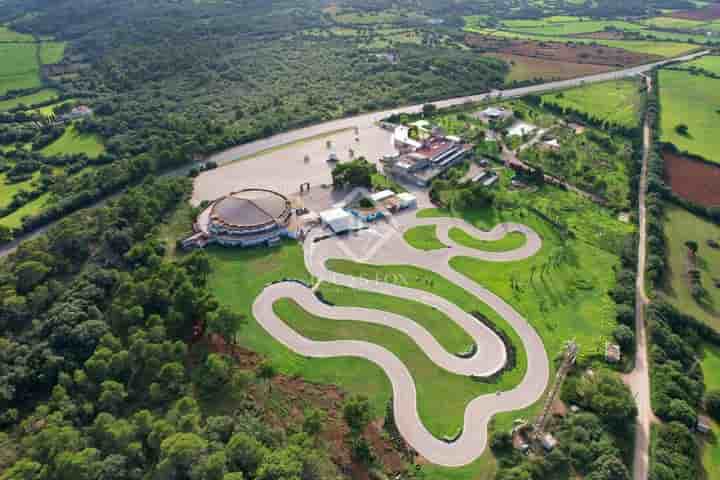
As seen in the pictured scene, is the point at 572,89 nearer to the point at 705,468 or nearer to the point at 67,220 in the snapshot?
the point at 705,468

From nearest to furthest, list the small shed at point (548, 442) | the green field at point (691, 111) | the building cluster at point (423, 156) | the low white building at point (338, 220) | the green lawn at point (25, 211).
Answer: the small shed at point (548, 442) < the low white building at point (338, 220) < the green lawn at point (25, 211) < the building cluster at point (423, 156) < the green field at point (691, 111)

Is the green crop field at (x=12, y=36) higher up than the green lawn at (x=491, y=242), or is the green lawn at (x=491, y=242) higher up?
the green crop field at (x=12, y=36)

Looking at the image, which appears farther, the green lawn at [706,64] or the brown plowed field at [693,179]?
the green lawn at [706,64]

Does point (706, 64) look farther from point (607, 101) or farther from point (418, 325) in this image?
point (418, 325)

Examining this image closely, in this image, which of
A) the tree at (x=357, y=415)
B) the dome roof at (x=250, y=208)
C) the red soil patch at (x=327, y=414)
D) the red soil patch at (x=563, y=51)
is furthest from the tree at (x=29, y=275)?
the red soil patch at (x=563, y=51)

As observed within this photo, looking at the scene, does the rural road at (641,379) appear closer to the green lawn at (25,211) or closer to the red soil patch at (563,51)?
the green lawn at (25,211)
